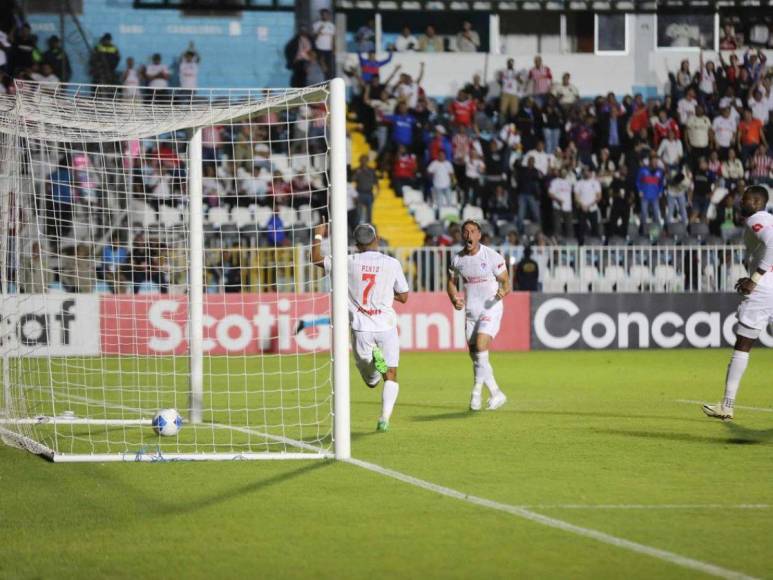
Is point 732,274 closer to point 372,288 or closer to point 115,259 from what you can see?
point 115,259

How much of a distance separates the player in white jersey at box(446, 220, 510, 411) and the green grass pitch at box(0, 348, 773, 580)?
2.70 ft

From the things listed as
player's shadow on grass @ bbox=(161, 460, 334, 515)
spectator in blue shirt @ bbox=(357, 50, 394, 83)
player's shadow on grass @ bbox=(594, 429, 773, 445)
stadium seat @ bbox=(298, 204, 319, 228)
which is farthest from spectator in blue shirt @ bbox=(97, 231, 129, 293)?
player's shadow on grass @ bbox=(161, 460, 334, 515)

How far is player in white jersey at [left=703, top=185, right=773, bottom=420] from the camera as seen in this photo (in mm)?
12125

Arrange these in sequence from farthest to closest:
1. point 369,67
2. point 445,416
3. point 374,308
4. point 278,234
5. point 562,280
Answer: point 369,67 → point 562,280 → point 278,234 → point 445,416 → point 374,308

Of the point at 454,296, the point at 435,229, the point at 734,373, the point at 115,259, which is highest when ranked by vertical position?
the point at 435,229

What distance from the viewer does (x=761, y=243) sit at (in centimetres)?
1217

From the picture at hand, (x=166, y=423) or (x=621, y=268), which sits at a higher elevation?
(x=621, y=268)

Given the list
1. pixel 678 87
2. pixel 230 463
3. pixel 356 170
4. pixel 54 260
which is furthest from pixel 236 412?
pixel 678 87

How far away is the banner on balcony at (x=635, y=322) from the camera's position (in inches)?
1000

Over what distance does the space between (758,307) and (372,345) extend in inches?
150

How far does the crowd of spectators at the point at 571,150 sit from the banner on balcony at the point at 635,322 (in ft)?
7.44

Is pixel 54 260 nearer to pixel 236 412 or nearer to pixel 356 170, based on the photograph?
pixel 356 170

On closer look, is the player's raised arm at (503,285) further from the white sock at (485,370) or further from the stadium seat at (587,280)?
the stadium seat at (587,280)

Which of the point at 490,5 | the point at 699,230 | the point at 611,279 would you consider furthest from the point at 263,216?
the point at 490,5
